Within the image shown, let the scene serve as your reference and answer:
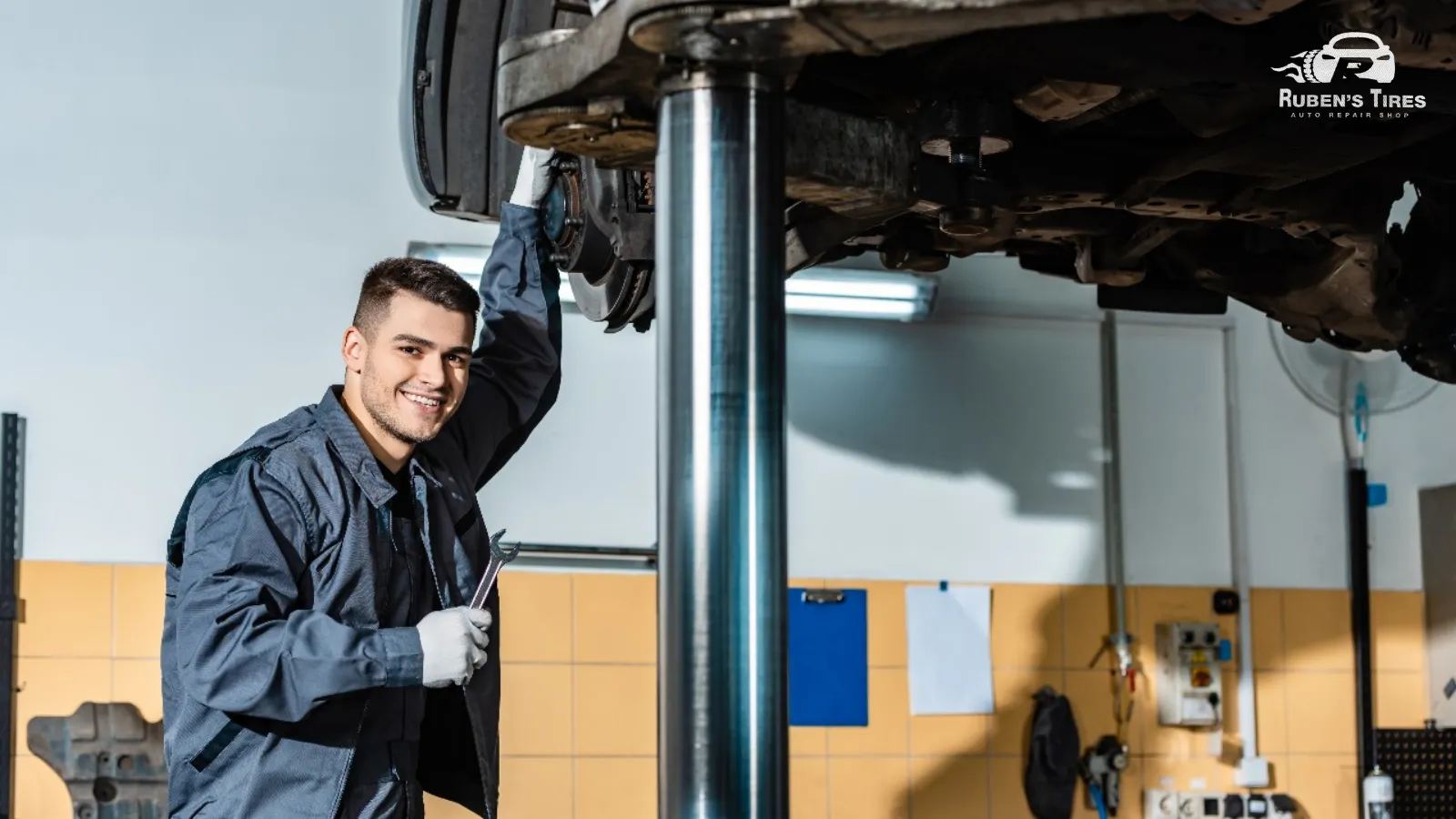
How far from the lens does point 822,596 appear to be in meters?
4.38

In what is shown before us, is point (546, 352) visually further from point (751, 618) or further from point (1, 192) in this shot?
point (1, 192)

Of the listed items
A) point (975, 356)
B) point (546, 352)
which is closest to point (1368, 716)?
point (975, 356)

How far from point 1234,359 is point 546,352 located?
2817 mm

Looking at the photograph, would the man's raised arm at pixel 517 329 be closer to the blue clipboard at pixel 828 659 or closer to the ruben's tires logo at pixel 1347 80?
the ruben's tires logo at pixel 1347 80

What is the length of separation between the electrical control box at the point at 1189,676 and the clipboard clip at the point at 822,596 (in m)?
0.99

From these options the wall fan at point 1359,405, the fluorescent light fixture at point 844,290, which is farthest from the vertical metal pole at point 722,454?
the wall fan at point 1359,405

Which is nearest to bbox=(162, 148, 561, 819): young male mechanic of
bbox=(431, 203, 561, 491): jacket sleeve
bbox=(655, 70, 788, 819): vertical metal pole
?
bbox=(431, 203, 561, 491): jacket sleeve

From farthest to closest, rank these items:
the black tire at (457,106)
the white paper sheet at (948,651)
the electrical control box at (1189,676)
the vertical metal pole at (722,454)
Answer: the electrical control box at (1189,676) < the white paper sheet at (948,651) < the black tire at (457,106) < the vertical metal pole at (722,454)

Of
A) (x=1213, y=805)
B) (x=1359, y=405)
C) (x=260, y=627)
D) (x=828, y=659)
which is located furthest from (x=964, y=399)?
(x=260, y=627)

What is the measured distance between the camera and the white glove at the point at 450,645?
6.69 ft

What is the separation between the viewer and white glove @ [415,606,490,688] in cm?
204

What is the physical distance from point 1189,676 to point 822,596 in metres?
1.11

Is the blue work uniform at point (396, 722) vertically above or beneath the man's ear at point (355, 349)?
beneath

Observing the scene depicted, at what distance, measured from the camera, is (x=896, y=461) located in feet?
14.9
